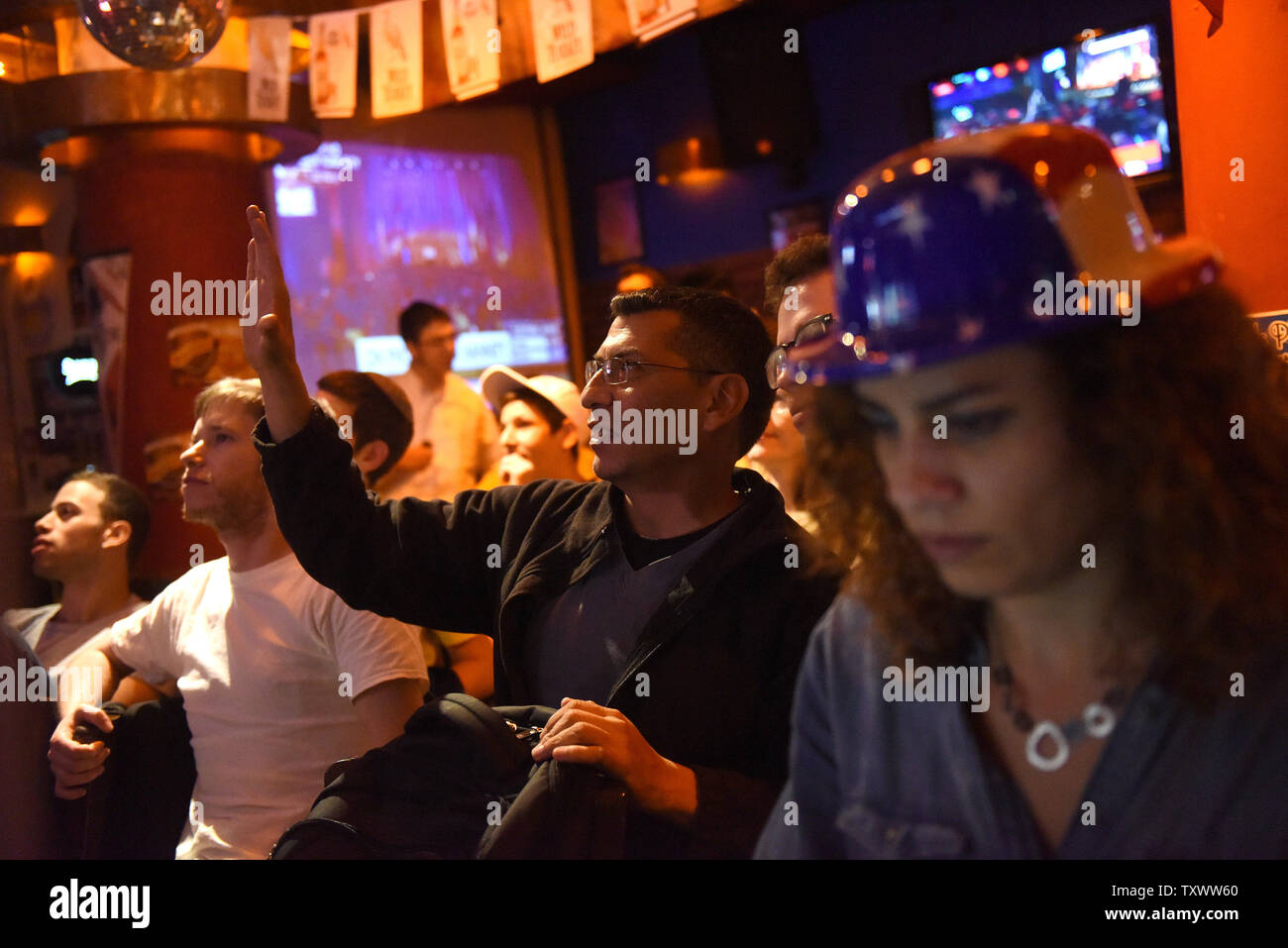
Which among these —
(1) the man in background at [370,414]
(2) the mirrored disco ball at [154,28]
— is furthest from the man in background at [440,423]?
(2) the mirrored disco ball at [154,28]

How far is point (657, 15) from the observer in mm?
3797

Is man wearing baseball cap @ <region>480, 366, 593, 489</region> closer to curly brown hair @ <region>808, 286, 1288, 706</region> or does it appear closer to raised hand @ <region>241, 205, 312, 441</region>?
raised hand @ <region>241, 205, 312, 441</region>

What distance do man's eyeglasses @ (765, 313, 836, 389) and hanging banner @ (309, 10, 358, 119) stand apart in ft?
9.81

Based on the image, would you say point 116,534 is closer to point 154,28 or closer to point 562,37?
point 154,28

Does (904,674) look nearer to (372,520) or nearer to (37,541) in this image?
(372,520)

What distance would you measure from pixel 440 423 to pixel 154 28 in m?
2.49

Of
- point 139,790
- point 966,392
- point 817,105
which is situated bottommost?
point 139,790

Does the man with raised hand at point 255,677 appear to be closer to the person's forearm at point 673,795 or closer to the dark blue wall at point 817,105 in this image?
the person's forearm at point 673,795

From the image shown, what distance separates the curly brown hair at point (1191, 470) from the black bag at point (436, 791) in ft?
2.51

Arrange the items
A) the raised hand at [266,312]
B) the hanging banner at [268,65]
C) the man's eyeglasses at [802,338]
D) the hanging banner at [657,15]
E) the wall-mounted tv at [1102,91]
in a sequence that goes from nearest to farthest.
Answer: the raised hand at [266,312] < the man's eyeglasses at [802,338] < the hanging banner at [657,15] < the hanging banner at [268,65] < the wall-mounted tv at [1102,91]

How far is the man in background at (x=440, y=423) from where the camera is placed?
4.52 meters

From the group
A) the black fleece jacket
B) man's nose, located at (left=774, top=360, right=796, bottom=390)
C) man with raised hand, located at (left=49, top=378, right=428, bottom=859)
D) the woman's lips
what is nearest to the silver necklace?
the woman's lips

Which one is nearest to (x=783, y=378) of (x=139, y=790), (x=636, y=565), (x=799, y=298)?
(x=799, y=298)

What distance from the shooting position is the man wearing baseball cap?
3.44 meters
